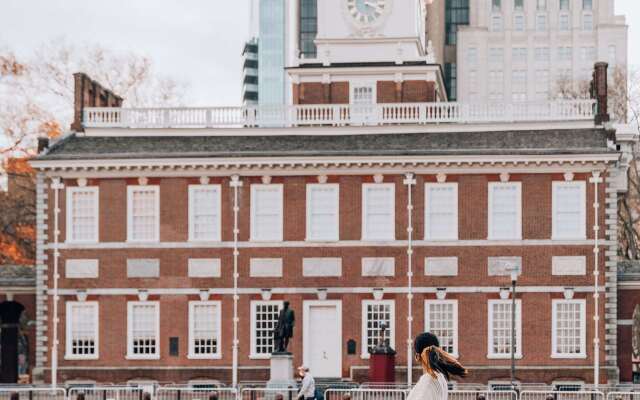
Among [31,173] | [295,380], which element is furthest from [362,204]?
[31,173]

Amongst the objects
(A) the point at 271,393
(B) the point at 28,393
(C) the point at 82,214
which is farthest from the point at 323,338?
(B) the point at 28,393

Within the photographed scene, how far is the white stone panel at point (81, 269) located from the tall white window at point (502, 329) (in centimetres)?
1454

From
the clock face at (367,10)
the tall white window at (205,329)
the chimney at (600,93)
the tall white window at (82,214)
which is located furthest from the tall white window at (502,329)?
the clock face at (367,10)

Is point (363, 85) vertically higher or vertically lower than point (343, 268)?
higher

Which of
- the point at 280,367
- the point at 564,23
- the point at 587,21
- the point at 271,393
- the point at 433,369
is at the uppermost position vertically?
the point at 587,21

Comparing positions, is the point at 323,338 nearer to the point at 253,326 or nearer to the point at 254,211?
the point at 253,326

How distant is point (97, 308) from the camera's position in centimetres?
5031

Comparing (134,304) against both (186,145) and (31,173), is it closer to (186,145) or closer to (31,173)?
(186,145)

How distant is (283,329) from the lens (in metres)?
45.6

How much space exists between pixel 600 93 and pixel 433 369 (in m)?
41.1

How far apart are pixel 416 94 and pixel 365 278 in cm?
1140

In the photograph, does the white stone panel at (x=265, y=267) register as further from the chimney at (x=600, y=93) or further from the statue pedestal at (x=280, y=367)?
the chimney at (x=600, y=93)

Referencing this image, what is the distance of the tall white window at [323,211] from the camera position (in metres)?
49.9

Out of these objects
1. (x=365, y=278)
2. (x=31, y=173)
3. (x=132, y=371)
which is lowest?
(x=132, y=371)
